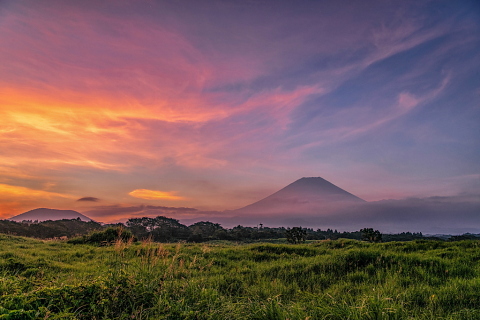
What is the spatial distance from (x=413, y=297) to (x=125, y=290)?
538 cm

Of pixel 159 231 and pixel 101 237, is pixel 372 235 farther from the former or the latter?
pixel 159 231

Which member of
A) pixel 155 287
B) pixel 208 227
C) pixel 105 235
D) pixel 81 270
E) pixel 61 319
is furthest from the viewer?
pixel 208 227

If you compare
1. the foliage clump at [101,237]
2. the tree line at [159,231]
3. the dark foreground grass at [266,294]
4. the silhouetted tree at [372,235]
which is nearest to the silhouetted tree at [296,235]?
the tree line at [159,231]

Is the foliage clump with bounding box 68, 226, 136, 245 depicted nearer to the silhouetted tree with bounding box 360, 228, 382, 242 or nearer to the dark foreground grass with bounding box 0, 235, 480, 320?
the dark foreground grass with bounding box 0, 235, 480, 320

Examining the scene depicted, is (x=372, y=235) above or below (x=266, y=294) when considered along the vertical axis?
below

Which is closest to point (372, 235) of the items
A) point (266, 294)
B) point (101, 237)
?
point (101, 237)

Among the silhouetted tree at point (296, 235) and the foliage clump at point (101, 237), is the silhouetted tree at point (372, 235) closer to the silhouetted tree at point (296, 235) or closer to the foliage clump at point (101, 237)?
the silhouetted tree at point (296, 235)

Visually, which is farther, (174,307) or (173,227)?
(173,227)

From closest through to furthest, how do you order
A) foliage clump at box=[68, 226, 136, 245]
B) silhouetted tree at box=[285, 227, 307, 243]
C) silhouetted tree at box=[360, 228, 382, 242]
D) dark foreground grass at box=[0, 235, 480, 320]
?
dark foreground grass at box=[0, 235, 480, 320], foliage clump at box=[68, 226, 136, 245], silhouetted tree at box=[360, 228, 382, 242], silhouetted tree at box=[285, 227, 307, 243]

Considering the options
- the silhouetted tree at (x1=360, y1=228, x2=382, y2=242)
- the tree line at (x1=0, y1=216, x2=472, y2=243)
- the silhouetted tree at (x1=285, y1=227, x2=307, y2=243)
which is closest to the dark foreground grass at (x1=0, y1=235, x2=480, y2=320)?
the silhouetted tree at (x1=360, y1=228, x2=382, y2=242)

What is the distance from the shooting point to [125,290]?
4133 mm

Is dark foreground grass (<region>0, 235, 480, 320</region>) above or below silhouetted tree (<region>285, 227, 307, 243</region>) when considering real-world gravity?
above

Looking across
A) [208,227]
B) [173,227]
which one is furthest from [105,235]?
[208,227]

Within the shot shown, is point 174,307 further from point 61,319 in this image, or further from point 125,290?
point 61,319
